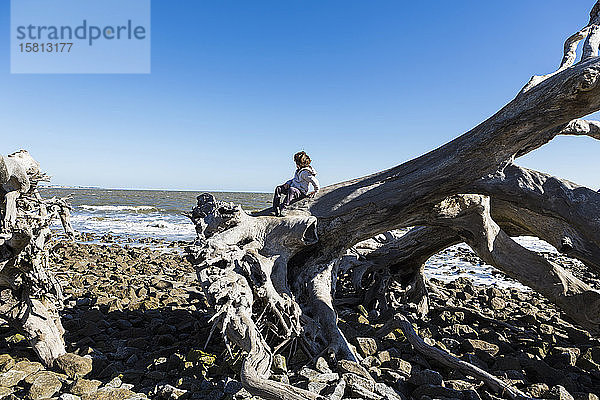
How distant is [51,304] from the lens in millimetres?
4680

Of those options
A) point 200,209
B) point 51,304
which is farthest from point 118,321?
point 200,209

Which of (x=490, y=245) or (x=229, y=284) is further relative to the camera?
(x=490, y=245)

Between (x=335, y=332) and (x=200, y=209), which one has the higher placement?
(x=200, y=209)

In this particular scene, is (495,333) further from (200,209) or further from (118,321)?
(118,321)

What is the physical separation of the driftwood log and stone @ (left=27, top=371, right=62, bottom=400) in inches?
13.6

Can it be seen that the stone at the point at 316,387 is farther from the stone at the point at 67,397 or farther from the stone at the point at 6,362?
the stone at the point at 6,362

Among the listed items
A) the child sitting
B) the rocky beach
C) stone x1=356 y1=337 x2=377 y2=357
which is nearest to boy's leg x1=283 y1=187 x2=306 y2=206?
the child sitting

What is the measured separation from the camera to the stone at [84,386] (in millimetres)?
3887

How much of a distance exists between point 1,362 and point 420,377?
474 centimetres

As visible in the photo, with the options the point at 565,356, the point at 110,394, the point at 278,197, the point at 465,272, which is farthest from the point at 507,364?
the point at 465,272

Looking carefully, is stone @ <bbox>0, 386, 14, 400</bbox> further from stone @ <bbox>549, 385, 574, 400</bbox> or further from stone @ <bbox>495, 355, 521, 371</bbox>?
stone @ <bbox>549, 385, 574, 400</bbox>

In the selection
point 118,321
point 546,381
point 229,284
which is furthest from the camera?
point 118,321

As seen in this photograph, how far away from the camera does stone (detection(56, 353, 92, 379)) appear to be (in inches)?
171

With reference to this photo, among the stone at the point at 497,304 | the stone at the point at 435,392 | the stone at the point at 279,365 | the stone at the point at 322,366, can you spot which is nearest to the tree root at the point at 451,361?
the stone at the point at 435,392
